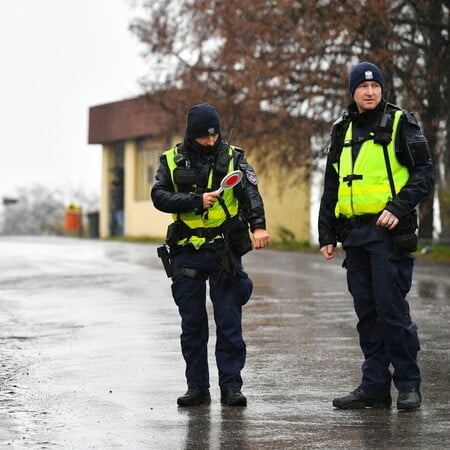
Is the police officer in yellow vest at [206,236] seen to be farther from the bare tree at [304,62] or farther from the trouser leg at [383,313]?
the bare tree at [304,62]

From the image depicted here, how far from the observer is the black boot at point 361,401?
8188 mm

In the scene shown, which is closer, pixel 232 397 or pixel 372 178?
pixel 372 178

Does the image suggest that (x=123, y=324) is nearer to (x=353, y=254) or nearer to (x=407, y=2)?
(x=353, y=254)

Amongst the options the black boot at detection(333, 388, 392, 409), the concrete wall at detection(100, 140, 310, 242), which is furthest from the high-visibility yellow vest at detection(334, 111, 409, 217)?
the concrete wall at detection(100, 140, 310, 242)

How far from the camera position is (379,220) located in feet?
26.3

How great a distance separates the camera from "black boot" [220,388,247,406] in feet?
27.2

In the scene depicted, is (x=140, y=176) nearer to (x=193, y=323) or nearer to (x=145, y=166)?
(x=145, y=166)

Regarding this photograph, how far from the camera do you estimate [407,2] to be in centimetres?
2692

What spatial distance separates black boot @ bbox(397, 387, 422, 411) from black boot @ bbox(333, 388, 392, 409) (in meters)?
0.13

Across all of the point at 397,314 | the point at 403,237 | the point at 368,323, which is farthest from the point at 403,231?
the point at 368,323

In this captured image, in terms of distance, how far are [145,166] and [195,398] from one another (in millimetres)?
38168

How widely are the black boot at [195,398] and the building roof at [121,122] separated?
29.8 metres

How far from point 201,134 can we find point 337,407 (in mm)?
1825

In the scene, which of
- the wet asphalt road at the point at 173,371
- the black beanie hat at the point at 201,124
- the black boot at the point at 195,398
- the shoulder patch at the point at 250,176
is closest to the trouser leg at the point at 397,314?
the wet asphalt road at the point at 173,371
